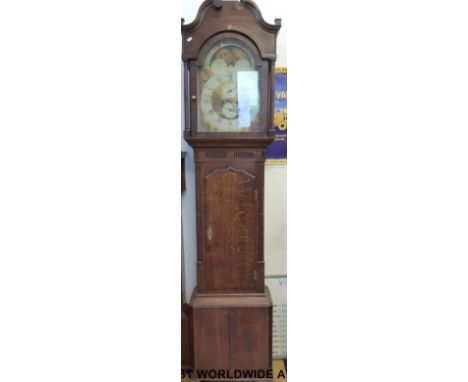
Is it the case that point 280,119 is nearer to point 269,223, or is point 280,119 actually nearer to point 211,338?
point 269,223

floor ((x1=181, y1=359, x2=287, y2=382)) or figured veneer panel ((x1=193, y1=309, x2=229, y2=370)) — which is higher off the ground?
figured veneer panel ((x1=193, y1=309, x2=229, y2=370))

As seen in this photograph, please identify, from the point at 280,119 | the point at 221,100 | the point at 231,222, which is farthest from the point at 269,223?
the point at 221,100

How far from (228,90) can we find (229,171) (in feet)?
1.13

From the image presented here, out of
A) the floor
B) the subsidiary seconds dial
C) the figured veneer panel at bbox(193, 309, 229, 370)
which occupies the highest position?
the subsidiary seconds dial

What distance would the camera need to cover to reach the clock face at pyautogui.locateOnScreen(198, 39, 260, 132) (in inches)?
53.6

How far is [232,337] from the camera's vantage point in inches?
56.1

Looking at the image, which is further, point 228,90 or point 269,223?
point 269,223

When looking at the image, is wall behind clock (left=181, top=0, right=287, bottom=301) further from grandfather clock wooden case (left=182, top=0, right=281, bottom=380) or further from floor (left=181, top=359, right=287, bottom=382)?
floor (left=181, top=359, right=287, bottom=382)

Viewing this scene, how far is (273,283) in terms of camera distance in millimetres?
1755

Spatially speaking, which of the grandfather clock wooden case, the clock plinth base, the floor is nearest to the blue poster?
the grandfather clock wooden case

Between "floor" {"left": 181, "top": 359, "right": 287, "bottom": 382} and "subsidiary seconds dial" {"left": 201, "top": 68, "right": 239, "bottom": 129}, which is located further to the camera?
"floor" {"left": 181, "top": 359, "right": 287, "bottom": 382}

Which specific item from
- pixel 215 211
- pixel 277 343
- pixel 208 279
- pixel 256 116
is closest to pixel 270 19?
pixel 256 116

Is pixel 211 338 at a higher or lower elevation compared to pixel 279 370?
higher

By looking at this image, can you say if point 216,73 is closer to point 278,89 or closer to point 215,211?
point 278,89
